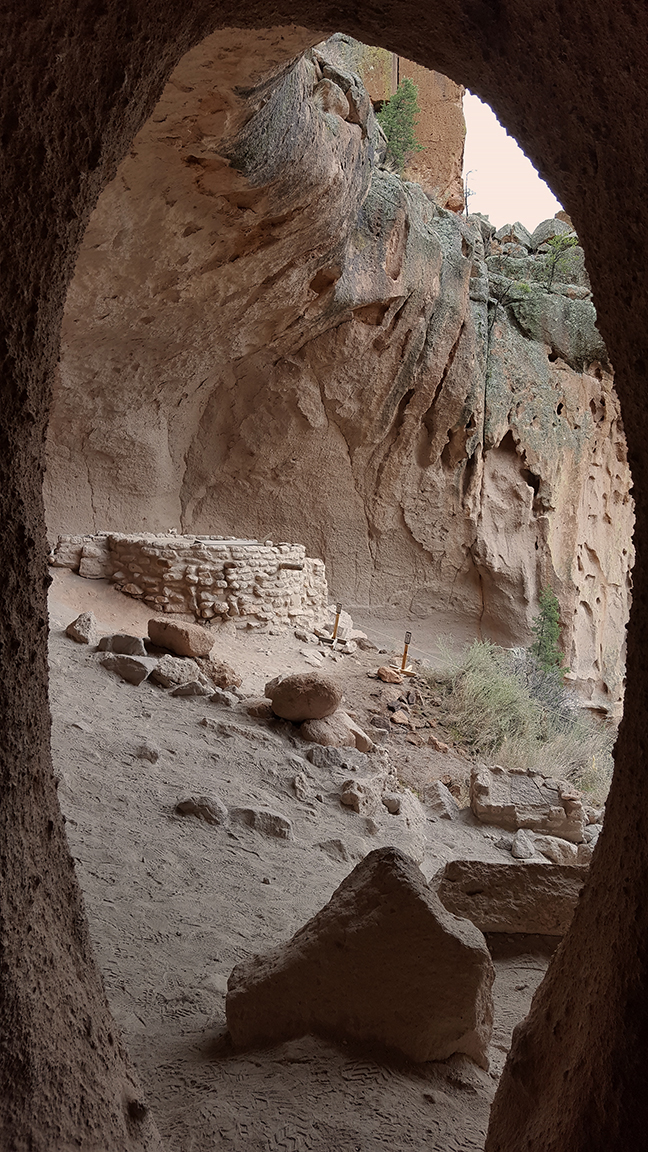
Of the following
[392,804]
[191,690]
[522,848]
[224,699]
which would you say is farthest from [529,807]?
[191,690]

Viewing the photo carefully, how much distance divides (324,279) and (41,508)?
863 cm

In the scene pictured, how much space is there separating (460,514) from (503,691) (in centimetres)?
481

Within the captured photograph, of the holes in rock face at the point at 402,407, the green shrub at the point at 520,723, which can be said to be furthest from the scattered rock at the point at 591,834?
Answer: the holes in rock face at the point at 402,407

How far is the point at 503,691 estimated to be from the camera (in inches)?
297

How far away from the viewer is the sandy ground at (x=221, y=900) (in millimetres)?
1749

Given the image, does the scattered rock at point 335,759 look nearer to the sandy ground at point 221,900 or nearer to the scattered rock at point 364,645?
the sandy ground at point 221,900

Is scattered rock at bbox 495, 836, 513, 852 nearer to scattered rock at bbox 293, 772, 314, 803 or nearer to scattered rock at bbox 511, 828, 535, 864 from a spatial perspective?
scattered rock at bbox 511, 828, 535, 864

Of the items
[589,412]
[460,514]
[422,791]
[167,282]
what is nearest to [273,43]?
[167,282]

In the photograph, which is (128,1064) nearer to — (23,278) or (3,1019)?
(3,1019)

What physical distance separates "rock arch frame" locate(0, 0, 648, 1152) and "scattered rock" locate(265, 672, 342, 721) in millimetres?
3209

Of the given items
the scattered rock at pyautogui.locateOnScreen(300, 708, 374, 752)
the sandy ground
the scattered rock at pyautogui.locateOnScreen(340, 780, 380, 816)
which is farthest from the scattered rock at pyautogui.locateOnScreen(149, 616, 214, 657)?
the scattered rock at pyautogui.locateOnScreen(340, 780, 380, 816)

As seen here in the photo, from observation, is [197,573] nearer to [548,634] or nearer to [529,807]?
[529,807]

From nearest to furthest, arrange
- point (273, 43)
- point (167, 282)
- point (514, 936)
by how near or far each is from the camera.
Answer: point (514, 936) → point (273, 43) → point (167, 282)

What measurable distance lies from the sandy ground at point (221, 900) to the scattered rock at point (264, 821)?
0.18ft
